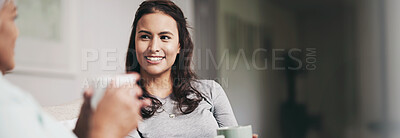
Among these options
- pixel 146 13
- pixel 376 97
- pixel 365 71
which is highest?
pixel 146 13

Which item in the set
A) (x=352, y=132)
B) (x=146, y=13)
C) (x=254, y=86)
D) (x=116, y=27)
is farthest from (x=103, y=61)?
(x=352, y=132)

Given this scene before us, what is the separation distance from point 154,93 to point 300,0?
1.92m

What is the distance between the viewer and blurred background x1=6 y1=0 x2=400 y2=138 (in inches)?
97.0

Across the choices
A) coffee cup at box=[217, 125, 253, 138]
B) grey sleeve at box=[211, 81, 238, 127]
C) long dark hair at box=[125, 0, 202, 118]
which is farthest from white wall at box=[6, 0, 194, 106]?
coffee cup at box=[217, 125, 253, 138]

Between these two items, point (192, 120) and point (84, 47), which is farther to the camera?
point (84, 47)

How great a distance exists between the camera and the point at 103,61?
168 cm

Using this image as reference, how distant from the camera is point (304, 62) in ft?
9.00

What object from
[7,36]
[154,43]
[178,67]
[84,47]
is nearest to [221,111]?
[178,67]

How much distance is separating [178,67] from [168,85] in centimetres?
9

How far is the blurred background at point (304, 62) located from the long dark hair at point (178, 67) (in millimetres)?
1271

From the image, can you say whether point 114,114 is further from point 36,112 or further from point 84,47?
point 84,47

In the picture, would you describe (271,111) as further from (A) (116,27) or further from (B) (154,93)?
(B) (154,93)

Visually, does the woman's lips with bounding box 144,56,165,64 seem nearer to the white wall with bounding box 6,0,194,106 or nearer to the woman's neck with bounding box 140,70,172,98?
the woman's neck with bounding box 140,70,172,98

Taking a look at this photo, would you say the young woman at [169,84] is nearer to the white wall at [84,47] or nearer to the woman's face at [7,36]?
the white wall at [84,47]
